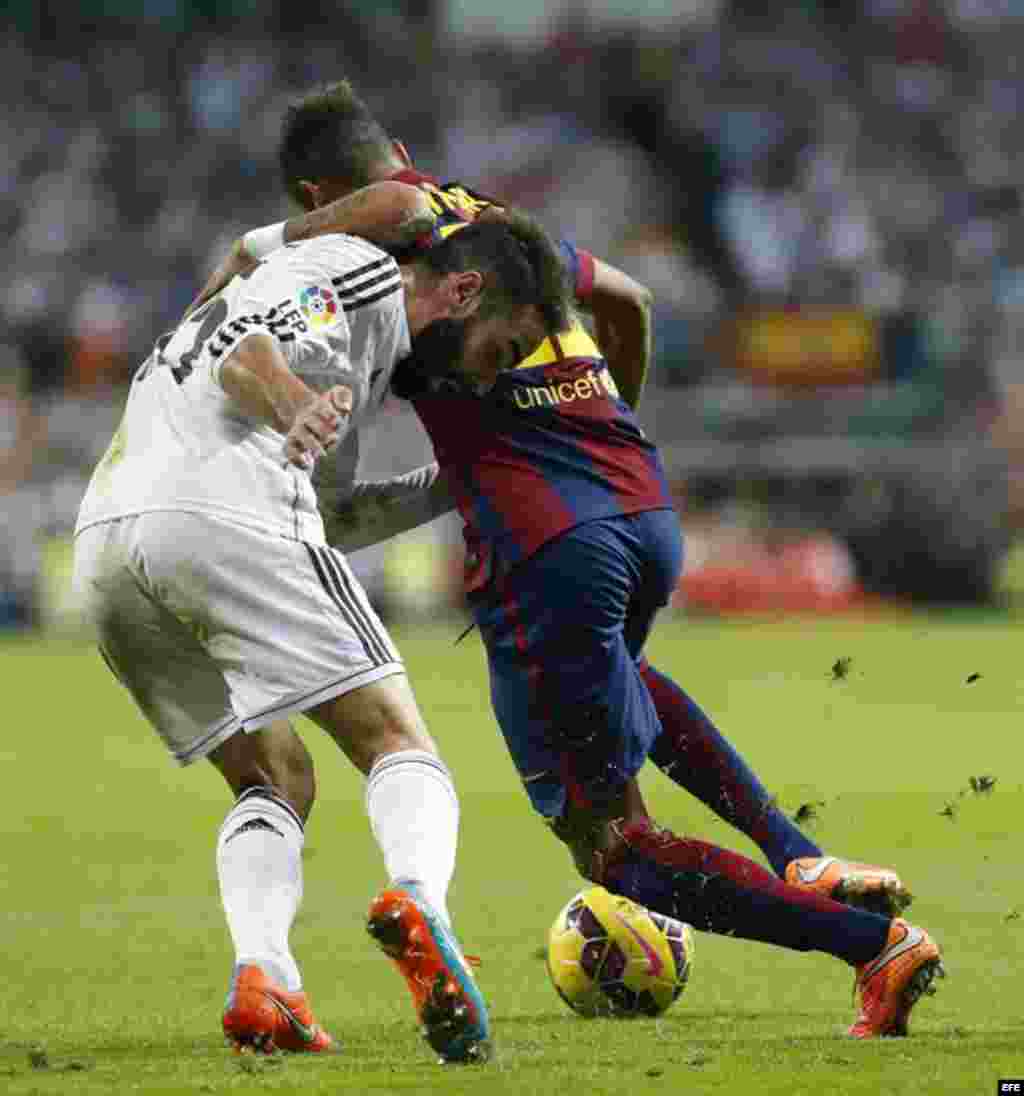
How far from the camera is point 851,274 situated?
22844 mm

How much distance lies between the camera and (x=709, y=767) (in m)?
5.84

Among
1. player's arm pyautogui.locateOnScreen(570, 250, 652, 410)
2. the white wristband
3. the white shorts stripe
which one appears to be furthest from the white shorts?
player's arm pyautogui.locateOnScreen(570, 250, 652, 410)

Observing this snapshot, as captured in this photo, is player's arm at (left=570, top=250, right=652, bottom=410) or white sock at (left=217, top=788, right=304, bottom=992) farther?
player's arm at (left=570, top=250, right=652, bottom=410)

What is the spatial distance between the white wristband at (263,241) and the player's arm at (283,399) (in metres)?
0.73

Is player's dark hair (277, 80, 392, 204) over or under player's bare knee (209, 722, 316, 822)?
over

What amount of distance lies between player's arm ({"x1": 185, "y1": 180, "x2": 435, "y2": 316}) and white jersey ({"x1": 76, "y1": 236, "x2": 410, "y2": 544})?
0.16m

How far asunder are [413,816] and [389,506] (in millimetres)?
1100

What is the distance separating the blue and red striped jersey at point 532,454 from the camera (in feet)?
17.4

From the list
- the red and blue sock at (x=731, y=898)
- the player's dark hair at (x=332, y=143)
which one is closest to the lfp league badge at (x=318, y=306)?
the player's dark hair at (x=332, y=143)

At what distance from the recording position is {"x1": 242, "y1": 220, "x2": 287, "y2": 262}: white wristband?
17.6ft

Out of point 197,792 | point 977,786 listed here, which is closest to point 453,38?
point 197,792

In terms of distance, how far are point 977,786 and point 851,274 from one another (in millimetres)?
17835

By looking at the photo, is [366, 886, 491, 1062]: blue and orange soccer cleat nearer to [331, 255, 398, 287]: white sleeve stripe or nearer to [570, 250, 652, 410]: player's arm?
[331, 255, 398, 287]: white sleeve stripe

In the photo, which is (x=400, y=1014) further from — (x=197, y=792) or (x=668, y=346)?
(x=668, y=346)
